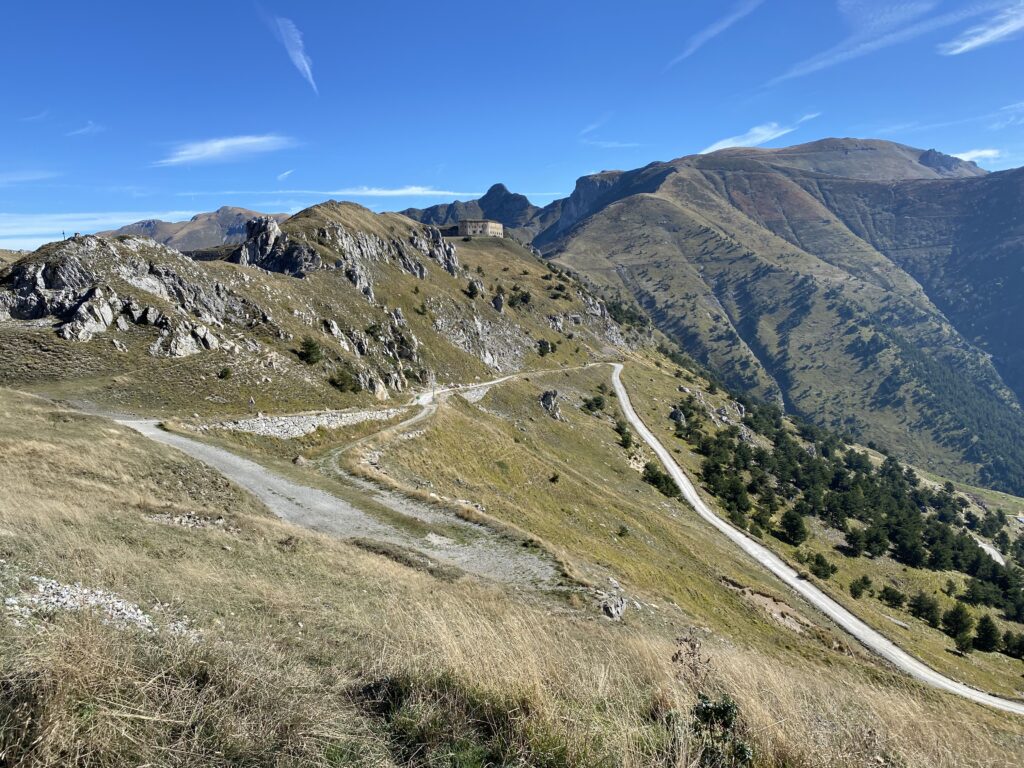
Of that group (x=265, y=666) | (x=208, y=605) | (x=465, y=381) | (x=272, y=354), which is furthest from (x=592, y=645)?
(x=465, y=381)

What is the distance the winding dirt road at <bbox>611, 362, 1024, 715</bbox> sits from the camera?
4728 centimetres

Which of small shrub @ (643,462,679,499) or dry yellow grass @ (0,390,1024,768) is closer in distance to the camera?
dry yellow grass @ (0,390,1024,768)

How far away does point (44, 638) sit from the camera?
17.1ft

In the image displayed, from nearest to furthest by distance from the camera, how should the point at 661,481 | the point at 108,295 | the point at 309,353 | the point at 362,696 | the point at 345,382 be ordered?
the point at 362,696 < the point at 108,295 < the point at 345,382 < the point at 309,353 < the point at 661,481

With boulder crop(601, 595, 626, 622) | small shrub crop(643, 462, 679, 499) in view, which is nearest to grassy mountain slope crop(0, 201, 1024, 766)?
boulder crop(601, 595, 626, 622)

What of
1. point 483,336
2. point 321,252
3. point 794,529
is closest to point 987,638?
point 794,529

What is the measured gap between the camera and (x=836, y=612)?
5825 centimetres

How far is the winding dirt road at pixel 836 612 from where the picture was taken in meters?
47.3

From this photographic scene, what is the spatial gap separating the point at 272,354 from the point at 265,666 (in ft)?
170

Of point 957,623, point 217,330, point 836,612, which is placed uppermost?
point 217,330

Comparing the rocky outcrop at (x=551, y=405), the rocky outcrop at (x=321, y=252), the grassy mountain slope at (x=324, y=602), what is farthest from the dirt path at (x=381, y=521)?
the rocky outcrop at (x=321, y=252)

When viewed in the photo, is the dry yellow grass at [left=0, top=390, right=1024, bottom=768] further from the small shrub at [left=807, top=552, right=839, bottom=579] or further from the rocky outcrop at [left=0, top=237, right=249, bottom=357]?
the small shrub at [left=807, top=552, right=839, bottom=579]

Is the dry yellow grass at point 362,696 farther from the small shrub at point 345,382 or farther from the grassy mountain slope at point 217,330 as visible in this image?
the small shrub at point 345,382

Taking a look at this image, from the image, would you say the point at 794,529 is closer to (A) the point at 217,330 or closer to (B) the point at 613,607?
(B) the point at 613,607
